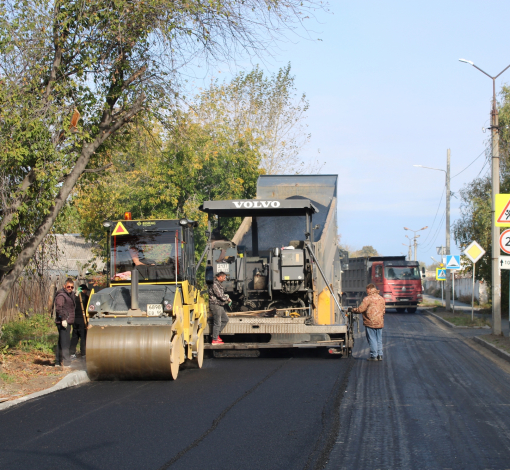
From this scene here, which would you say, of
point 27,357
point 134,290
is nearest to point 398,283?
point 27,357

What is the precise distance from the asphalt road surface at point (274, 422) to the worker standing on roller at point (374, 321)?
1.38 m

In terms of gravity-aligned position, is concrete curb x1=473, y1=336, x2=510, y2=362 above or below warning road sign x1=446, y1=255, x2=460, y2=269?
below

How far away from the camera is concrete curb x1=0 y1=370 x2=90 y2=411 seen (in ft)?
28.0

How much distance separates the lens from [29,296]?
1820 centimetres

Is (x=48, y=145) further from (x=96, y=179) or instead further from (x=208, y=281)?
(x=208, y=281)

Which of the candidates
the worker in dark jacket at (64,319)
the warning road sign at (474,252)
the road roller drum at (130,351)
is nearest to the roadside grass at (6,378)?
the road roller drum at (130,351)

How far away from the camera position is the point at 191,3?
37.4 feet

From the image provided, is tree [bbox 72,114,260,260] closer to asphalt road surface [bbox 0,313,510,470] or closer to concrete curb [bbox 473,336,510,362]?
concrete curb [bbox 473,336,510,362]

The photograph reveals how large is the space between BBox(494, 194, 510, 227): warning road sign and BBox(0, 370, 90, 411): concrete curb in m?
10.6

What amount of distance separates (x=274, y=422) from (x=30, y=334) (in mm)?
11461

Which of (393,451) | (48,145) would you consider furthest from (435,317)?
(393,451)

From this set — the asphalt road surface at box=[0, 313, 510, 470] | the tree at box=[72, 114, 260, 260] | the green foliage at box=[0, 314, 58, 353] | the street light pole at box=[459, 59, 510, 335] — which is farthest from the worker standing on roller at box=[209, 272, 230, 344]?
the tree at box=[72, 114, 260, 260]

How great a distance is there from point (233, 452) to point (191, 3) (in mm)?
8097

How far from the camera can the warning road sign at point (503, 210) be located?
52.9ft
